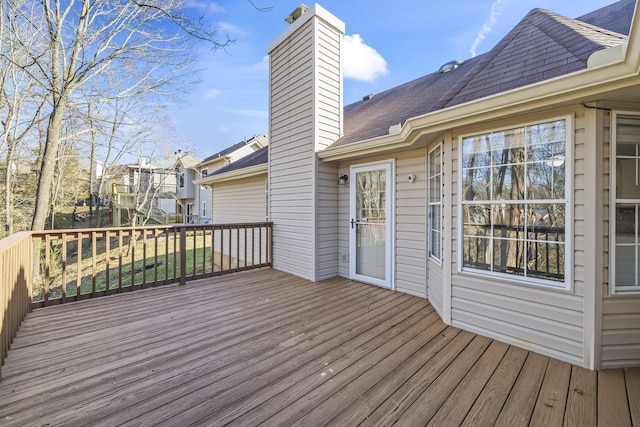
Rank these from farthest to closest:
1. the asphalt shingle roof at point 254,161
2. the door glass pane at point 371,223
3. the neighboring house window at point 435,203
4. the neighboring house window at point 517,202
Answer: the asphalt shingle roof at point 254,161
the door glass pane at point 371,223
the neighboring house window at point 435,203
the neighboring house window at point 517,202

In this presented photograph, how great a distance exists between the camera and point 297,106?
Result: 5160 millimetres

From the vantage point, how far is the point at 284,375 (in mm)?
2113

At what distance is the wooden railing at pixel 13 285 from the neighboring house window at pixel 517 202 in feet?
13.7

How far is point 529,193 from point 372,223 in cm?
235

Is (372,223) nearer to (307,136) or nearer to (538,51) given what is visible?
(307,136)

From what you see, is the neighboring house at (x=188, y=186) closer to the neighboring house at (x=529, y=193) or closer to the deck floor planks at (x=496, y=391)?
the neighboring house at (x=529, y=193)

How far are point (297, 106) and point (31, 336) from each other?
4.71 meters

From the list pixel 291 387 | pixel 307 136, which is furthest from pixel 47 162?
pixel 291 387

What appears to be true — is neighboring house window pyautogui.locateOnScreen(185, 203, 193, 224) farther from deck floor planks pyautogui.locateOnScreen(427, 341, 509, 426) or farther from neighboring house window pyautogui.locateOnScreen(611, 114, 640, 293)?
neighboring house window pyautogui.locateOnScreen(611, 114, 640, 293)

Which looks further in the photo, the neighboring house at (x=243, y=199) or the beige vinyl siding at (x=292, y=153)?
the neighboring house at (x=243, y=199)

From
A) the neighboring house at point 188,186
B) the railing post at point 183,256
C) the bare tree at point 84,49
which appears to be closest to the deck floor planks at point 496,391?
the railing post at point 183,256

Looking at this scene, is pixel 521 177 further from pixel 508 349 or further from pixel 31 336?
pixel 31 336

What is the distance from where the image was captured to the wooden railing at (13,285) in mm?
2193

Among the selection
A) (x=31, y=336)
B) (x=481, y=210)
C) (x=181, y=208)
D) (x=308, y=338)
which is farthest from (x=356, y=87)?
(x=181, y=208)
